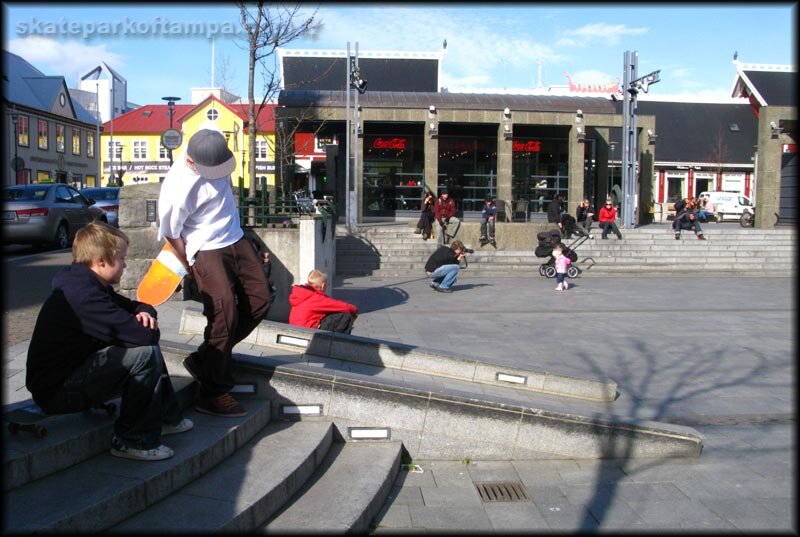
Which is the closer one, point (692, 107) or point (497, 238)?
point (497, 238)

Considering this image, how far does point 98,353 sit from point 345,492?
1798 millimetres

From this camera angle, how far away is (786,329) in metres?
12.6

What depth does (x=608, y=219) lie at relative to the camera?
25828 mm

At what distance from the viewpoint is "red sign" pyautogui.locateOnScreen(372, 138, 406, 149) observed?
36281 mm

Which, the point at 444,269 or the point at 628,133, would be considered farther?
the point at 628,133

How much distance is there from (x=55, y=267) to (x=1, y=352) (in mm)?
13981

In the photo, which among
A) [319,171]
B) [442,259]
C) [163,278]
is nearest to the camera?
[163,278]

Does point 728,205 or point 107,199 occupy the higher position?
point 728,205

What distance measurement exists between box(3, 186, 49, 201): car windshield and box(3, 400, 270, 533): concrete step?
659 inches

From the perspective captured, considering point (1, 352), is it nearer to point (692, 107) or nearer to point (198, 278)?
point (198, 278)

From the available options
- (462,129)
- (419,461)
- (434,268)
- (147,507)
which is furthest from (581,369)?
(462,129)

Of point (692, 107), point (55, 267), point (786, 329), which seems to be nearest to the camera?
point (786, 329)

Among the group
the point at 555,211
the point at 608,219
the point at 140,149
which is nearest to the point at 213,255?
the point at 608,219

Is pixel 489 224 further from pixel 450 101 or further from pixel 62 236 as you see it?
pixel 62 236
